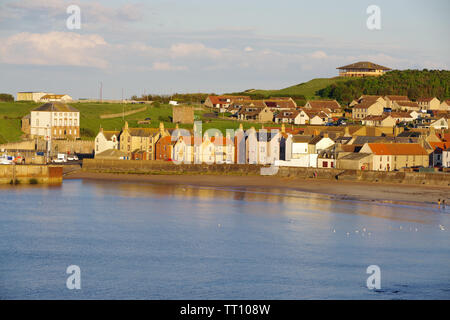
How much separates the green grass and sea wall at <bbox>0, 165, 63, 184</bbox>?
327 feet

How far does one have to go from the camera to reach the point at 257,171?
269ft

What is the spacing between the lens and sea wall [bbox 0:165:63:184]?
7781cm

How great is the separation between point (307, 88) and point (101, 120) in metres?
75.1

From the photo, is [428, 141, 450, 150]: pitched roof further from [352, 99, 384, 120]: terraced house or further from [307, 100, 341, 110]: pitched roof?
[307, 100, 341, 110]: pitched roof

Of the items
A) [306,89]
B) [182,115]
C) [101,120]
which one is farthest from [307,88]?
[101,120]

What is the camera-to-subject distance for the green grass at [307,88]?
176663 mm

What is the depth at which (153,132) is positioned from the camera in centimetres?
9131

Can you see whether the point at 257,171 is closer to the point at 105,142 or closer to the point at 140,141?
the point at 140,141

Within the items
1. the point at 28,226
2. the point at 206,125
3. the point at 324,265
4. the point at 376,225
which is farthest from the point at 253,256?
the point at 206,125

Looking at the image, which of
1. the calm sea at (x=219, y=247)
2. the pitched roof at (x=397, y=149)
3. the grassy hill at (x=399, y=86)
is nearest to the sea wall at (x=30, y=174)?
the calm sea at (x=219, y=247)

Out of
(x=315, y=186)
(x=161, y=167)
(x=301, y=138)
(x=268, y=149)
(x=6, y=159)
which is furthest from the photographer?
(x=301, y=138)

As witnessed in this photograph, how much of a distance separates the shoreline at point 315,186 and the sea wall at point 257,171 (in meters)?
0.96

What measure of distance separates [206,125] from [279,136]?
31.3 metres
